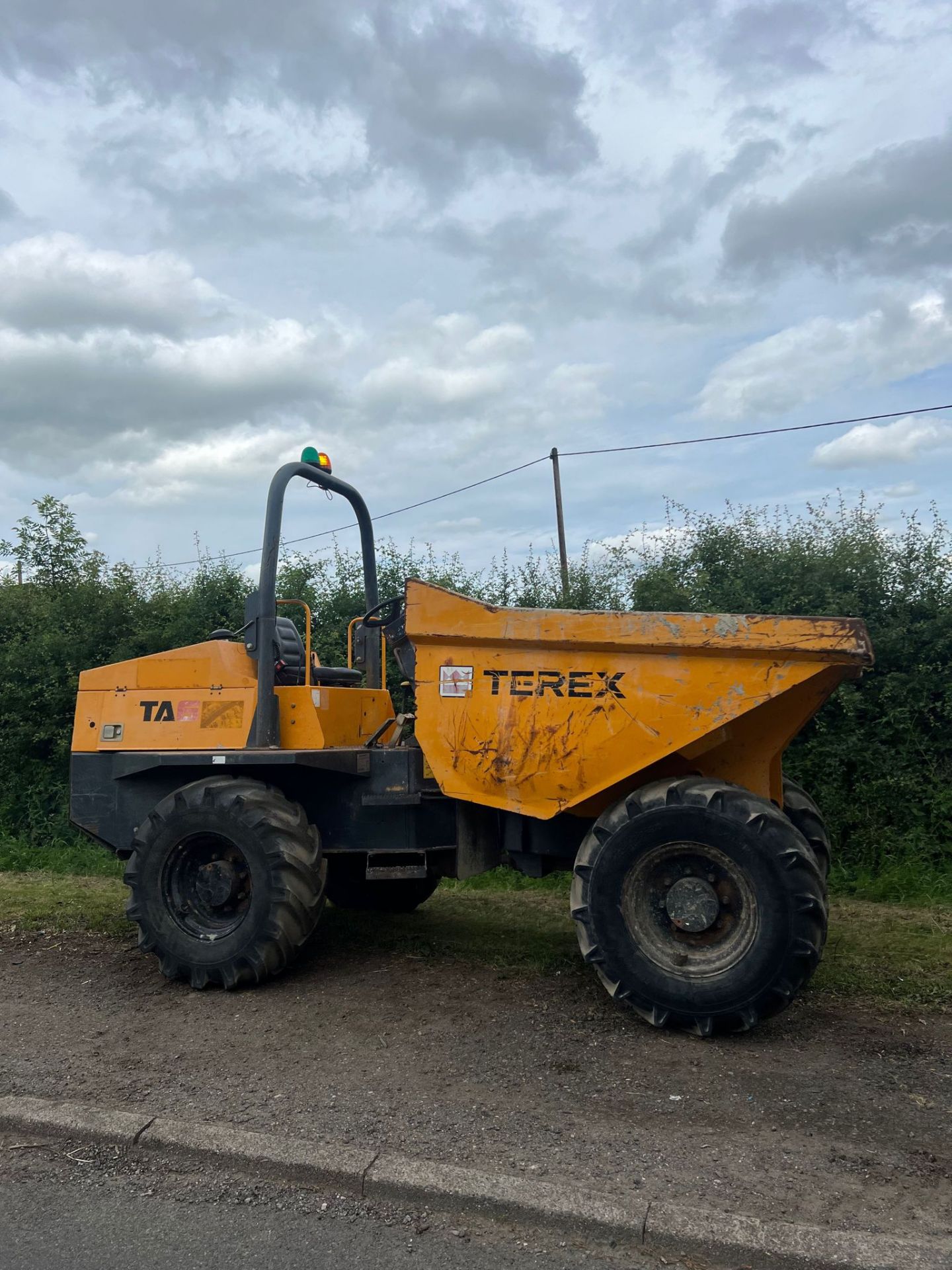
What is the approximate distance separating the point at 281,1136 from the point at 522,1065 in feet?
3.85

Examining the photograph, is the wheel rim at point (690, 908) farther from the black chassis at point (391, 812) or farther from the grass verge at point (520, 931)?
the grass verge at point (520, 931)

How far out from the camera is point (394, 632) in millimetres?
6527

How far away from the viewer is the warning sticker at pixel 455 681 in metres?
5.38

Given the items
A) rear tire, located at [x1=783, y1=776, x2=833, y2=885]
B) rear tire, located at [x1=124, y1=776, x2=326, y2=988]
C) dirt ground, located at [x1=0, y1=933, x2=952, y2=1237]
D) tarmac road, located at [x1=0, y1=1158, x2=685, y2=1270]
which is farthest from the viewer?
rear tire, located at [x1=783, y1=776, x2=833, y2=885]

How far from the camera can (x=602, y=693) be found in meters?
5.09

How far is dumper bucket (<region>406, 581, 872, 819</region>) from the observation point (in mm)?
4855

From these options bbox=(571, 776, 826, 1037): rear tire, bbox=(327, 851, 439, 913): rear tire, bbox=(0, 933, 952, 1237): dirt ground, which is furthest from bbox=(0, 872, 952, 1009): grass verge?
bbox=(571, 776, 826, 1037): rear tire

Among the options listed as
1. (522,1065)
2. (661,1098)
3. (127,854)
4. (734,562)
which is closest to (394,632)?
(127,854)

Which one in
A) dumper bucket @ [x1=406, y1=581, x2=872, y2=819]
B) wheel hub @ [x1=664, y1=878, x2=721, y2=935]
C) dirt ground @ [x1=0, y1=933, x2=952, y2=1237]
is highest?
dumper bucket @ [x1=406, y1=581, x2=872, y2=819]

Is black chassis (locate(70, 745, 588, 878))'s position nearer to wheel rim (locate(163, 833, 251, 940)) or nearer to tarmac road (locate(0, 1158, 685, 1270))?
wheel rim (locate(163, 833, 251, 940))

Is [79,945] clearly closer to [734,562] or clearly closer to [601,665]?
[601,665]

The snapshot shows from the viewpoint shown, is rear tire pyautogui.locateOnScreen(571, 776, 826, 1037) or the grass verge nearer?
rear tire pyautogui.locateOnScreen(571, 776, 826, 1037)

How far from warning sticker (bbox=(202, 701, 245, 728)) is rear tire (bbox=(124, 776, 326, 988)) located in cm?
34

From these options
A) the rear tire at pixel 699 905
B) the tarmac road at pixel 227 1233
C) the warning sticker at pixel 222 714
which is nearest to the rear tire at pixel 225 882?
the warning sticker at pixel 222 714
